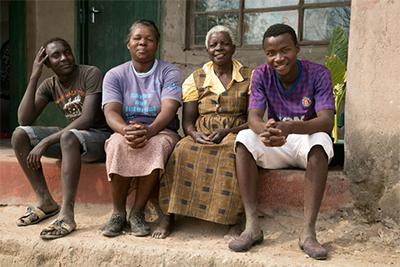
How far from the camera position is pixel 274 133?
290 centimetres

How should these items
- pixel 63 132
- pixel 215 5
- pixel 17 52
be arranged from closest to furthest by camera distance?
pixel 63 132 → pixel 215 5 → pixel 17 52

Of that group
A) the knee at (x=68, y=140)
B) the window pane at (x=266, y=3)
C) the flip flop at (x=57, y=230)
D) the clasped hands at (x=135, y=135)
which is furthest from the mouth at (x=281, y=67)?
the window pane at (x=266, y=3)

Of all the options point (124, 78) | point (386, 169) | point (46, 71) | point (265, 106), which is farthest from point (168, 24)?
point (386, 169)

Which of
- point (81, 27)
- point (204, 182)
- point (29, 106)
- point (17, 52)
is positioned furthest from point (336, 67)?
point (17, 52)

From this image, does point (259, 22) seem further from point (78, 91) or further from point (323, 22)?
point (78, 91)

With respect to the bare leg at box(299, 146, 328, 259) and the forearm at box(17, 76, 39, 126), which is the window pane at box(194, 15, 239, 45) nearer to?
the forearm at box(17, 76, 39, 126)

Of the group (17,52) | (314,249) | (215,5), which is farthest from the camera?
(17,52)

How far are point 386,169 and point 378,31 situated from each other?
825mm

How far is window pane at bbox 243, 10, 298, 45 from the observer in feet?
16.4

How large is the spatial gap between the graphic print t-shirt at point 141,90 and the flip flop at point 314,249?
4.15ft

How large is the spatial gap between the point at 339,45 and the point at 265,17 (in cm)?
109

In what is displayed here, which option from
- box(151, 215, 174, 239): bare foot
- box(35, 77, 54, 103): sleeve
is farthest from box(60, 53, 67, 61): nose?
box(151, 215, 174, 239): bare foot

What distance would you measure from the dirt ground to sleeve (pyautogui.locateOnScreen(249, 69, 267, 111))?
2.42 ft

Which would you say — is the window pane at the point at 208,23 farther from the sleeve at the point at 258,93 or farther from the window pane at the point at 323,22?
the sleeve at the point at 258,93
